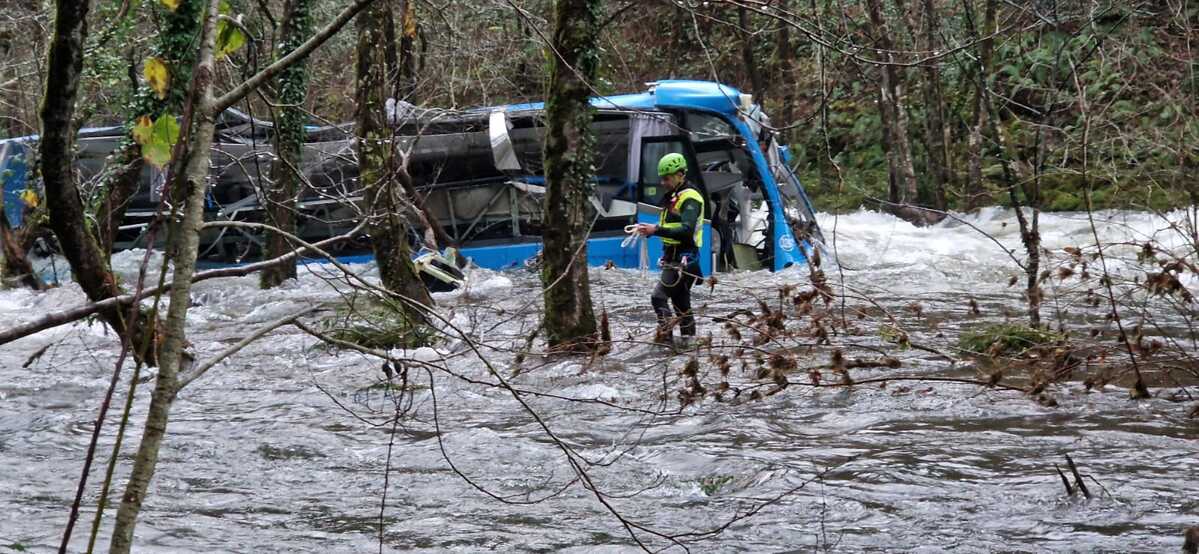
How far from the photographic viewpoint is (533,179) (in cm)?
1750

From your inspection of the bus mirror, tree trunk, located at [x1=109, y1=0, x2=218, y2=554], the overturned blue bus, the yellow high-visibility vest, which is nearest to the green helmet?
the yellow high-visibility vest

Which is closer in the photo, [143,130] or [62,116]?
[143,130]

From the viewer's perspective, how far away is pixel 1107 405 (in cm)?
839

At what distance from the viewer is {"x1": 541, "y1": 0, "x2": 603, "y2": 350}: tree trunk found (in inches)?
386

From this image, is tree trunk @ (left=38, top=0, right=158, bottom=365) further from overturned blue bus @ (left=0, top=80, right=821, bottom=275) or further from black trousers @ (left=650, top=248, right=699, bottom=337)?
overturned blue bus @ (left=0, top=80, right=821, bottom=275)

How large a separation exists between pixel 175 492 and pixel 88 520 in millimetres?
590

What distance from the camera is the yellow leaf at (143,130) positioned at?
10.0 feet

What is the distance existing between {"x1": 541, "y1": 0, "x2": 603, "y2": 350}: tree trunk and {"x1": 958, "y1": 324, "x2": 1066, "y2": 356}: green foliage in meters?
2.96

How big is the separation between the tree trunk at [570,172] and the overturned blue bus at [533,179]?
17.7ft

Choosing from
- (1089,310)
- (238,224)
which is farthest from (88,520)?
(1089,310)

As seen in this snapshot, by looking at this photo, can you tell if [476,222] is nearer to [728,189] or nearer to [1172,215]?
[728,189]

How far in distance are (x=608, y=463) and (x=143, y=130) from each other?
277 cm

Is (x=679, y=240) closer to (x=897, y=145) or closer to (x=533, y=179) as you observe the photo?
(x=533, y=179)

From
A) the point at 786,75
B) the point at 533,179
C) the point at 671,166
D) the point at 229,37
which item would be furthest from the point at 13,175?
the point at 229,37
